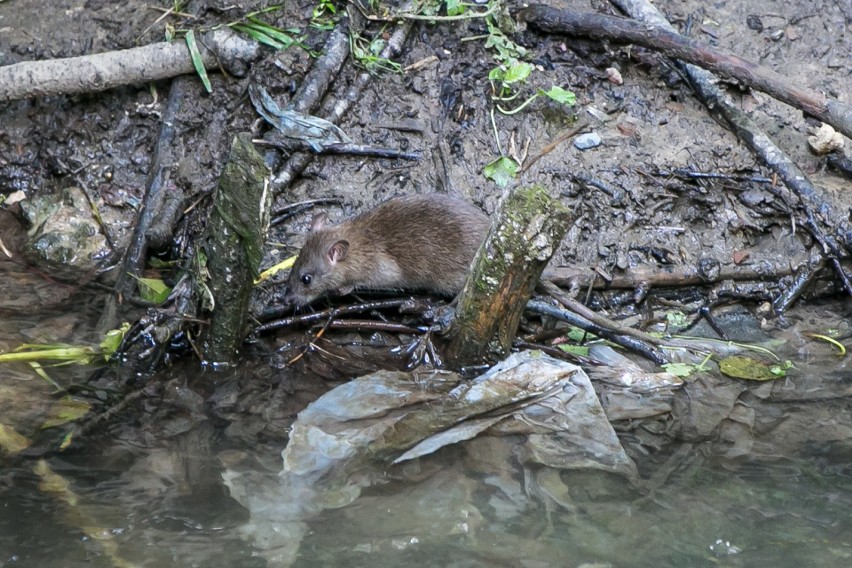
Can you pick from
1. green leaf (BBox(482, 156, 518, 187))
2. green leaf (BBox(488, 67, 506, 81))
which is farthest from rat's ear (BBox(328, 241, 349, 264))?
green leaf (BBox(488, 67, 506, 81))

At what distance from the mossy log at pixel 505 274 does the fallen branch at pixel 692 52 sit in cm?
251

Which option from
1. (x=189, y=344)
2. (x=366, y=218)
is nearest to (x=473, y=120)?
(x=366, y=218)

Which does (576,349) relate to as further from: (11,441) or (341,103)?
(11,441)

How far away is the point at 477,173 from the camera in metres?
6.90

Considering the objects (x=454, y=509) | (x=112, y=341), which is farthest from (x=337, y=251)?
(x=454, y=509)

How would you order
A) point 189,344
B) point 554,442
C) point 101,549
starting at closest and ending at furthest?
point 101,549 < point 554,442 < point 189,344

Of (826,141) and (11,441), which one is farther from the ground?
(826,141)

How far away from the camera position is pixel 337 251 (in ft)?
20.9

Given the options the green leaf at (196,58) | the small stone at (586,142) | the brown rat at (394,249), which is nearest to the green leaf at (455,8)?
the small stone at (586,142)

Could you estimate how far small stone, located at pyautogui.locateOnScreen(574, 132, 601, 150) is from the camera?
22.7 feet

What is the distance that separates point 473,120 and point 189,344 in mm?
2685

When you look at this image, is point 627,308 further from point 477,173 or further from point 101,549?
point 101,549

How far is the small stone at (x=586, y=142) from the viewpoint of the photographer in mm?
6926

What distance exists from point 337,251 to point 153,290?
3.93ft
